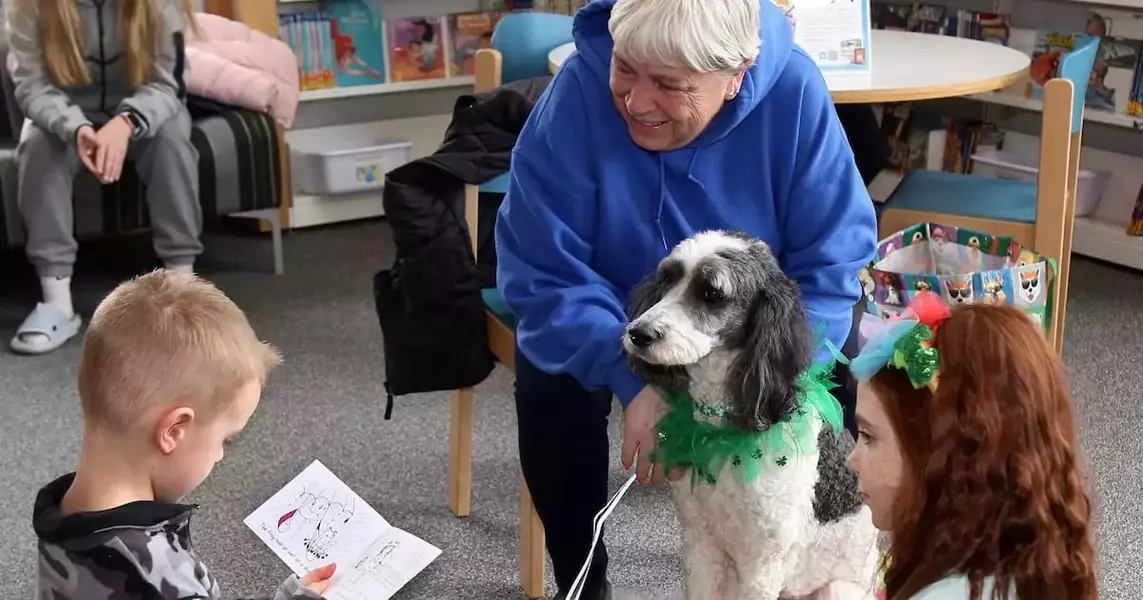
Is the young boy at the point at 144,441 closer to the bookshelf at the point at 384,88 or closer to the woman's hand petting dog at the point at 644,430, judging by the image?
the woman's hand petting dog at the point at 644,430

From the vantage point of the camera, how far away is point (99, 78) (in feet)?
9.95

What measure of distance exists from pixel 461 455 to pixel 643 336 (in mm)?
910

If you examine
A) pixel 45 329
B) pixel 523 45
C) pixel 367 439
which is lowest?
pixel 367 439

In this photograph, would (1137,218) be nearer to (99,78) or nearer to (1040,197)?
(1040,197)

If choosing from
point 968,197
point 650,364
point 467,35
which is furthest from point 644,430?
point 467,35

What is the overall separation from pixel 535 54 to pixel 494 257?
489mm

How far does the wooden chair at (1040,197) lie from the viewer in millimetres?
2230

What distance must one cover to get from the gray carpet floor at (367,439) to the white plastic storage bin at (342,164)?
0.40 metres

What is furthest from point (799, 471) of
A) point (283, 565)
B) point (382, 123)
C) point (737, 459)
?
point (382, 123)

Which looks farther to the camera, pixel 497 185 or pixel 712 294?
pixel 497 185

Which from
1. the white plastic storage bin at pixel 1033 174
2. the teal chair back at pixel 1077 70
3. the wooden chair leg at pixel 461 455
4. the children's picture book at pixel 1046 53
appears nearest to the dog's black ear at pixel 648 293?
the wooden chair leg at pixel 461 455

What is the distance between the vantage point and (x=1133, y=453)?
7.78ft

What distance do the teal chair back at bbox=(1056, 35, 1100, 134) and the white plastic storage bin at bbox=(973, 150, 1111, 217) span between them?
1022 mm

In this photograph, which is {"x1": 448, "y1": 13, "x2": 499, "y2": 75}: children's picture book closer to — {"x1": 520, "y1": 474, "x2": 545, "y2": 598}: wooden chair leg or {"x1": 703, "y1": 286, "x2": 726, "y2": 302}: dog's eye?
{"x1": 520, "y1": 474, "x2": 545, "y2": 598}: wooden chair leg
